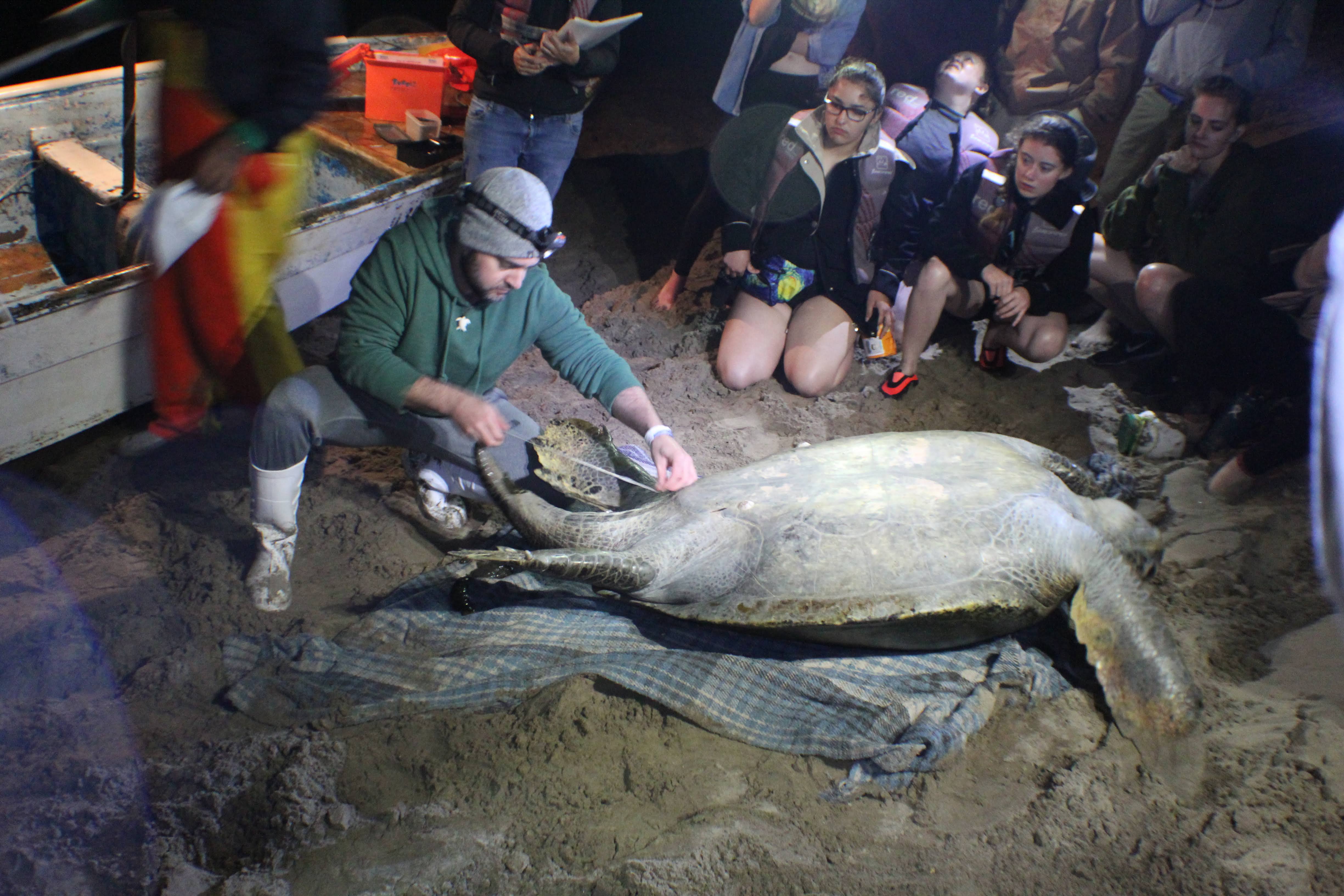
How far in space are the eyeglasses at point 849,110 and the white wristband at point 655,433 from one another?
68.8 inches

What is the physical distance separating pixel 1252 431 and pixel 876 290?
1.72m

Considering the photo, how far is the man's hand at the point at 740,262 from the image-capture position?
3654 mm

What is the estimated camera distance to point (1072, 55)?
3.88 m

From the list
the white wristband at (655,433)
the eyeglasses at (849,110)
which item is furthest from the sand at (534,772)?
the eyeglasses at (849,110)

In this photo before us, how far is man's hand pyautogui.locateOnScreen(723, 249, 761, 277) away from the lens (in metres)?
3.65

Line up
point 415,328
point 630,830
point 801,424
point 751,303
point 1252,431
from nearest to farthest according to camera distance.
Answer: point 630,830, point 415,328, point 1252,431, point 801,424, point 751,303

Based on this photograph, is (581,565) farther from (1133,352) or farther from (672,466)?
(1133,352)

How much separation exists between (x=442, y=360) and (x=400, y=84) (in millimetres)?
2345

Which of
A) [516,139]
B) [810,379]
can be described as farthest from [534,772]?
[516,139]

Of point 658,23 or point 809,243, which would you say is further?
point 658,23

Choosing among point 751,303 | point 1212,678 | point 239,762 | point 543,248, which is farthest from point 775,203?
point 239,762

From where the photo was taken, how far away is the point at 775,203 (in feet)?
11.6

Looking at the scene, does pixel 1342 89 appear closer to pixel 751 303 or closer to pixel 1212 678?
pixel 751 303

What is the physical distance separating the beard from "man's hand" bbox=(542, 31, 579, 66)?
141 cm
